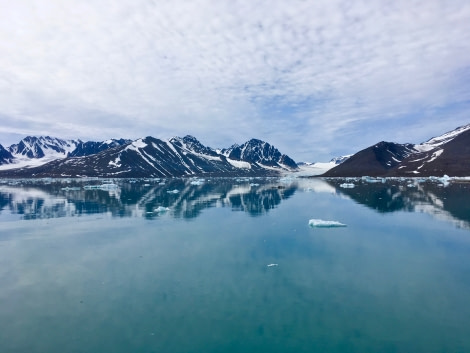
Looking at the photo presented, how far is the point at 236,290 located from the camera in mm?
14305

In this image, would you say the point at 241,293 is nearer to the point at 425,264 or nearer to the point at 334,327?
the point at 334,327

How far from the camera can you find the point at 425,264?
59.5 ft

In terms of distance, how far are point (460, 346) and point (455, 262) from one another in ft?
34.1

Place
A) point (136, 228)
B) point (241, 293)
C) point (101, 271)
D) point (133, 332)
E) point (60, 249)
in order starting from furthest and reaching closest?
1. point (136, 228)
2. point (60, 249)
3. point (101, 271)
4. point (241, 293)
5. point (133, 332)

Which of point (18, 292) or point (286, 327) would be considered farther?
point (18, 292)

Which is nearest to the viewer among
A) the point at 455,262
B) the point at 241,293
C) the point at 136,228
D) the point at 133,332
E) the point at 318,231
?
the point at 133,332

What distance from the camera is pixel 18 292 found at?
14.4 meters

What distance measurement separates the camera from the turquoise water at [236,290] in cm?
1041

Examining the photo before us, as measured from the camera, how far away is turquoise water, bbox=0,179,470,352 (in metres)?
10.4

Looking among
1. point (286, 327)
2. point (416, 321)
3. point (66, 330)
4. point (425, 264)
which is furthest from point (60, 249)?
point (425, 264)

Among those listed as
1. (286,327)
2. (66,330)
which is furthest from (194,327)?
(66,330)

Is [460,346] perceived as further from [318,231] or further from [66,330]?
[318,231]

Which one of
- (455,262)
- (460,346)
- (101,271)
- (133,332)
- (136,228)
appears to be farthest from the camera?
(136,228)

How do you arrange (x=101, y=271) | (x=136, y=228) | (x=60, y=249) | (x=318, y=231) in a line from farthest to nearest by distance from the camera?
(x=136, y=228) < (x=318, y=231) < (x=60, y=249) < (x=101, y=271)
